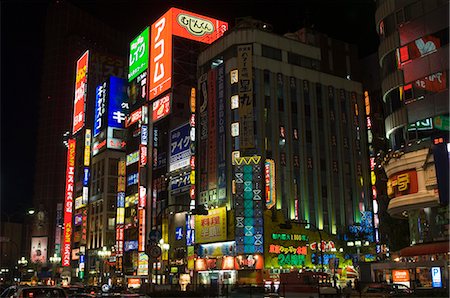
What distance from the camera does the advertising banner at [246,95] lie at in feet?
193

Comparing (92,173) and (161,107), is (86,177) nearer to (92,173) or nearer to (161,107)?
(92,173)

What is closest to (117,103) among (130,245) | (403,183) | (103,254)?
(103,254)

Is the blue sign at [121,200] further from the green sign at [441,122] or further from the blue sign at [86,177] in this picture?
the green sign at [441,122]

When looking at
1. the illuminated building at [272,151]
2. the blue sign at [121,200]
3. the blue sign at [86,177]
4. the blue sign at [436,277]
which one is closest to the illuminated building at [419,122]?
the blue sign at [436,277]

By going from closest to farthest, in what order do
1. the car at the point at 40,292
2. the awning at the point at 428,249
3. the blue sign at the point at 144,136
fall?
the car at the point at 40,292
the awning at the point at 428,249
the blue sign at the point at 144,136

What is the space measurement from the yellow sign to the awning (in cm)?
2669

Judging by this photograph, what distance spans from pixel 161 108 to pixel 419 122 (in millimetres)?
49786

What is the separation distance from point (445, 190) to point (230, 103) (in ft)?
110

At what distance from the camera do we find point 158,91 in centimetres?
8275

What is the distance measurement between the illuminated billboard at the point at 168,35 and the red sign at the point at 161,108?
1330mm

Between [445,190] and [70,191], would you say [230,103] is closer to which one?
[445,190]

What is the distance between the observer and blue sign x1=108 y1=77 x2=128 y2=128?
9938cm

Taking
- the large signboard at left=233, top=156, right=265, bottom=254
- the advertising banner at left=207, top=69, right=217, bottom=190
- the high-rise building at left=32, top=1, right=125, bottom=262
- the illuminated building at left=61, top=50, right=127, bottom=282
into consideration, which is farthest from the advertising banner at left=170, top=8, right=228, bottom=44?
the high-rise building at left=32, top=1, right=125, bottom=262

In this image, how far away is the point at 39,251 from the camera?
88.1m
